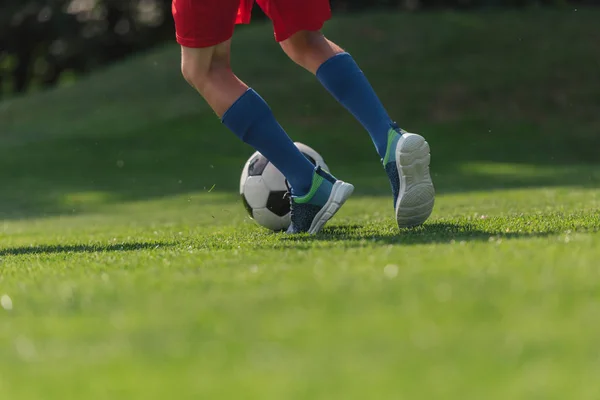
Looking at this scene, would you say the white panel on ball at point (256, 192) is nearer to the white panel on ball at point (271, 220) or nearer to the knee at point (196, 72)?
Answer: the white panel on ball at point (271, 220)

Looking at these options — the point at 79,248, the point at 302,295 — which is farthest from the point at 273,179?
the point at 302,295

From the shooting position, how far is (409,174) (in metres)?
4.19

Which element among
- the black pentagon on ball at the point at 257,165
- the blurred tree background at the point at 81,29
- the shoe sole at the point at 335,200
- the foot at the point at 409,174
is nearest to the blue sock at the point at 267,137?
the shoe sole at the point at 335,200

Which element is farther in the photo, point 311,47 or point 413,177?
point 311,47

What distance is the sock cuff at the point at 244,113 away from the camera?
438cm

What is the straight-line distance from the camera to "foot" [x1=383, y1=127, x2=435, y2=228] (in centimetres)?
416

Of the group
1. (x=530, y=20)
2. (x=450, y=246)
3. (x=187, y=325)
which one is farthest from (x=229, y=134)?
(x=187, y=325)

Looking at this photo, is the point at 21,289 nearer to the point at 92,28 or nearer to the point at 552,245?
the point at 552,245

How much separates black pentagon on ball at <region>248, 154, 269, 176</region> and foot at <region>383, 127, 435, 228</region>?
114 centimetres

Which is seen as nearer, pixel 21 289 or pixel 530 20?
pixel 21 289

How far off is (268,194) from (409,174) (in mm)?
1057

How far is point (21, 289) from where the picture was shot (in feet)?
10.0

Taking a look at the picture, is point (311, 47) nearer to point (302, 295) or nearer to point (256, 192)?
point (256, 192)

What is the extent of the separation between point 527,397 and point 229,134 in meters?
13.5
